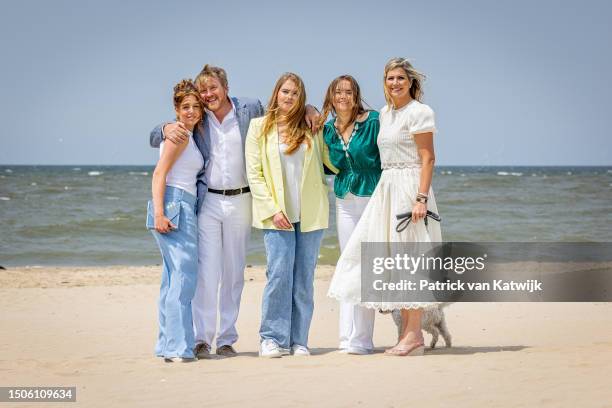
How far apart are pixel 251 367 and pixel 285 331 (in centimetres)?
46

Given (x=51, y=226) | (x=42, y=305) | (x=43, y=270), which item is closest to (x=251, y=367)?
(x=42, y=305)

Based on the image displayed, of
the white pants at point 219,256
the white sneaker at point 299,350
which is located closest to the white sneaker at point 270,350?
the white sneaker at point 299,350

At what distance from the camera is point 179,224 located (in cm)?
556

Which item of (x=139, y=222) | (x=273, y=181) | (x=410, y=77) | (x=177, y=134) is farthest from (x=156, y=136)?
(x=139, y=222)

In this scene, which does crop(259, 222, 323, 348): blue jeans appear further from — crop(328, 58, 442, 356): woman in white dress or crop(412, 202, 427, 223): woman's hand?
crop(412, 202, 427, 223): woman's hand

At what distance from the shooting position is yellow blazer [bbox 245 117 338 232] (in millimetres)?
5539

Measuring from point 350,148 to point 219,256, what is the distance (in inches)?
47.5

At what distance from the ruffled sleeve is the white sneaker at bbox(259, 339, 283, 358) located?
178 cm

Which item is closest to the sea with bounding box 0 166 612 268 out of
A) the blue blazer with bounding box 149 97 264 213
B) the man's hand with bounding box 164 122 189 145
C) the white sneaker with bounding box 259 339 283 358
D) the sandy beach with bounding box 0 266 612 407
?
the sandy beach with bounding box 0 266 612 407

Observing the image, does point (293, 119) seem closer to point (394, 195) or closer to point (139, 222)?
point (394, 195)

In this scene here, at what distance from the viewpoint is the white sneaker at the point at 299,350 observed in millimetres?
5777

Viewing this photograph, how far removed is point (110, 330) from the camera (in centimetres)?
835

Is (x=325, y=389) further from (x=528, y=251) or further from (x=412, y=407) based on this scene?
(x=528, y=251)

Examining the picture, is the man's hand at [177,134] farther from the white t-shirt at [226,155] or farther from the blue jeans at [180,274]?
the blue jeans at [180,274]
